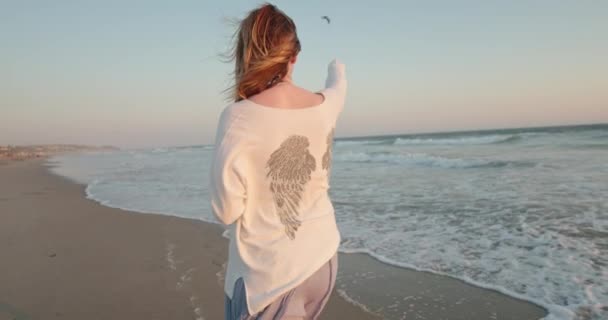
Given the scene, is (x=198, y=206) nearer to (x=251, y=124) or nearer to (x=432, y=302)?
(x=432, y=302)

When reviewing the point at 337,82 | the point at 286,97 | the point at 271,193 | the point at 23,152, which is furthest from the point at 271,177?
the point at 23,152

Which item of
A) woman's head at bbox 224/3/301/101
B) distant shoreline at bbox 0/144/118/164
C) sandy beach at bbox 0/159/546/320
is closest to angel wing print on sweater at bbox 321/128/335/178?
woman's head at bbox 224/3/301/101

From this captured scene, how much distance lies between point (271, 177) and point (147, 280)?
323cm

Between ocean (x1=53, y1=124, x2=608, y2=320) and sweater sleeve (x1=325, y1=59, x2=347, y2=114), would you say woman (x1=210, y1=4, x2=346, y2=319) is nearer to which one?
sweater sleeve (x1=325, y1=59, x2=347, y2=114)

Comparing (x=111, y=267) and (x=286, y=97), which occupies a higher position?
(x=286, y=97)

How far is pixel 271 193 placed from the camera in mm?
1253

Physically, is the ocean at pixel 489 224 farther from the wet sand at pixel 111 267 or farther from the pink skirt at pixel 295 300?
the pink skirt at pixel 295 300

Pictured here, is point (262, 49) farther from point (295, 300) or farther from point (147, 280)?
point (147, 280)

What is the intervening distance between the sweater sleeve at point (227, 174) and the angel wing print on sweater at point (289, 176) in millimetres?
101

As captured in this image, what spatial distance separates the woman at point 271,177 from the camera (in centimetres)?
118

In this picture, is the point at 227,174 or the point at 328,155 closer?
the point at 227,174

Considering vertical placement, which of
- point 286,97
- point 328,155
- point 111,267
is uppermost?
point 286,97

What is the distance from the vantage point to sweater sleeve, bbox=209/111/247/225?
1.15 meters

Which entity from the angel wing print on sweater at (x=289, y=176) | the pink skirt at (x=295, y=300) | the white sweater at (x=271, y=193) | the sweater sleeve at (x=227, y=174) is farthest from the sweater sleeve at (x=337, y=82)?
the pink skirt at (x=295, y=300)
